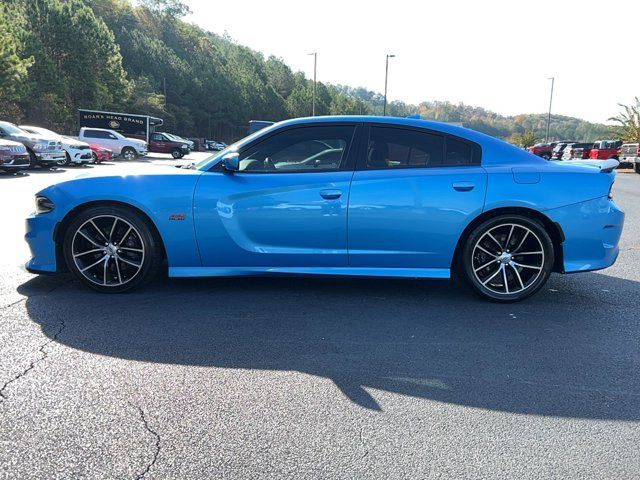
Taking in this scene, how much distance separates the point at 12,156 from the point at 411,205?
1414cm

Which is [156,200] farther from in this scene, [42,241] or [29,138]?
[29,138]

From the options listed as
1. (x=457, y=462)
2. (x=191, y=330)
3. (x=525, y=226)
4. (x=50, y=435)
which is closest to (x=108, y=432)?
(x=50, y=435)

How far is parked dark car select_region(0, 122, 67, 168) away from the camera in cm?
1619

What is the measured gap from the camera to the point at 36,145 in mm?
16234

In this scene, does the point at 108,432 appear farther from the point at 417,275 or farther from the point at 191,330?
the point at 417,275

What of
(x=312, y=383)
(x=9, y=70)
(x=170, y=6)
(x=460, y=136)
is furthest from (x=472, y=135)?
(x=170, y=6)

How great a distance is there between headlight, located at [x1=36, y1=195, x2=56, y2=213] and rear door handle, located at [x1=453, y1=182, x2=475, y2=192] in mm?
3324

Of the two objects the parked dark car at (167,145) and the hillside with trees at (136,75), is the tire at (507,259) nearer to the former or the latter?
the hillside with trees at (136,75)

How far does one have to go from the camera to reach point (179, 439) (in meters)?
2.26

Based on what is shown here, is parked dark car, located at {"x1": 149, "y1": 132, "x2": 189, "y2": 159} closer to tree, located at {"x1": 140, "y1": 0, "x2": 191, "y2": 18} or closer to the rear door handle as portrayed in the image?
the rear door handle

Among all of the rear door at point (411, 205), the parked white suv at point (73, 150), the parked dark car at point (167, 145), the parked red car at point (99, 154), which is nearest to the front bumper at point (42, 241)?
the rear door at point (411, 205)

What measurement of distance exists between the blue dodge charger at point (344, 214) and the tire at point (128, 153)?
26.0 metres

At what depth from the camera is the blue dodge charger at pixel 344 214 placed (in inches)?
161

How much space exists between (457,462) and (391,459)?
283mm
